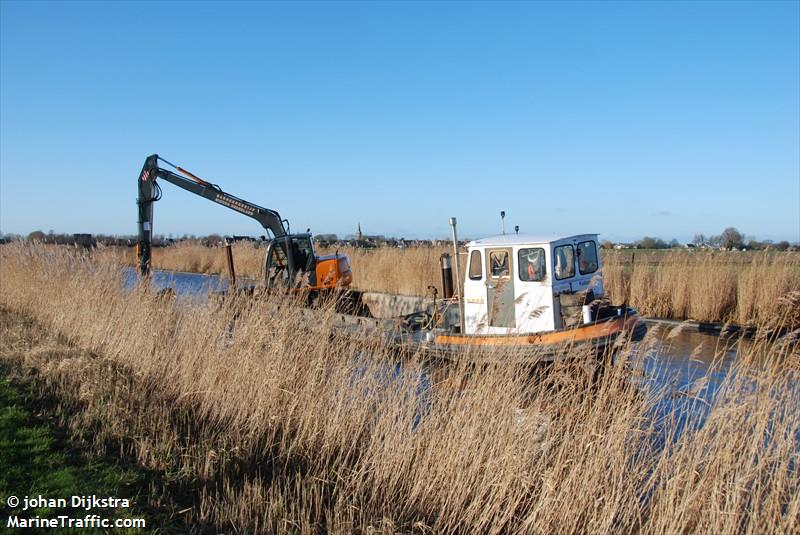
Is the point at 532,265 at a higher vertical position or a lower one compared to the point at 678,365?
higher

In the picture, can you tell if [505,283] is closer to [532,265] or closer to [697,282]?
[532,265]

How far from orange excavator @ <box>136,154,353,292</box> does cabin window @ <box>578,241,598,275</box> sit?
617cm

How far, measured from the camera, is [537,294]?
27.0ft

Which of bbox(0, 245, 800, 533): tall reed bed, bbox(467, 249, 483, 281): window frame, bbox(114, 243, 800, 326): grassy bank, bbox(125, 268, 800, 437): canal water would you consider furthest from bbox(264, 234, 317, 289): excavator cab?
bbox(0, 245, 800, 533): tall reed bed

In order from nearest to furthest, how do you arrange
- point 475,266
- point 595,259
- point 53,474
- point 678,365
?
point 53,474 < point 595,259 < point 475,266 < point 678,365

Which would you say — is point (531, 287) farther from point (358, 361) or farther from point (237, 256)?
point (237, 256)

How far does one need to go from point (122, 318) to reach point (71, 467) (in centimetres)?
398

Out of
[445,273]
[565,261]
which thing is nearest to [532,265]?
[565,261]

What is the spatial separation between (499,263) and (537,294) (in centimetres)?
79

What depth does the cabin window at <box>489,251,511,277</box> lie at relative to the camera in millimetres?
8500

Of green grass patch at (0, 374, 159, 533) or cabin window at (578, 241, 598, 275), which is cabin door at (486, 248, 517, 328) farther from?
green grass patch at (0, 374, 159, 533)

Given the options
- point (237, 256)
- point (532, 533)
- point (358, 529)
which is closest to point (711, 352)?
point (532, 533)

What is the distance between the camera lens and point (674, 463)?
3.56m

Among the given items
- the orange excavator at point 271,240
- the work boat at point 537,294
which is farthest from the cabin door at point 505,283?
the orange excavator at point 271,240
